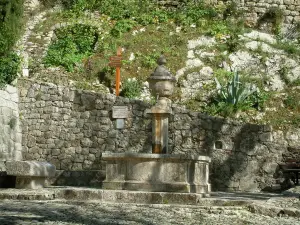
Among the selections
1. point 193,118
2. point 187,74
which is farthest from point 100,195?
point 187,74

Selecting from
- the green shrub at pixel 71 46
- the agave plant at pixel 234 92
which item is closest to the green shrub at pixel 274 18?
the agave plant at pixel 234 92

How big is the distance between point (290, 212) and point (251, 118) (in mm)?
7963

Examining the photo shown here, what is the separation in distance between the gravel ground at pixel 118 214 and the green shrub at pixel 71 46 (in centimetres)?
957

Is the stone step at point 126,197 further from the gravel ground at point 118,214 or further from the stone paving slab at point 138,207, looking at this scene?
the gravel ground at point 118,214

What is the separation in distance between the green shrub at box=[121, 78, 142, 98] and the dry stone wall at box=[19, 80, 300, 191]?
200cm

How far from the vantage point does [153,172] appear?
10305 millimetres

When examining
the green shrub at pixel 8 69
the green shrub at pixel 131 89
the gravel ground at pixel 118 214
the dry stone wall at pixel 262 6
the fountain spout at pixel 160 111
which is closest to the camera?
the gravel ground at pixel 118 214

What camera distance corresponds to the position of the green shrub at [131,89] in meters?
16.7

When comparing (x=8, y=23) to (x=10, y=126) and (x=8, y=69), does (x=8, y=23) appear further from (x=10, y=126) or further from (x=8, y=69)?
(x=10, y=126)

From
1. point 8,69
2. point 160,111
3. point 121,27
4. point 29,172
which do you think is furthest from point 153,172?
point 121,27

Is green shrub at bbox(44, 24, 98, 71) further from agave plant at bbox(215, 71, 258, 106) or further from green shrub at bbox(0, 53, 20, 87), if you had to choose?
agave plant at bbox(215, 71, 258, 106)

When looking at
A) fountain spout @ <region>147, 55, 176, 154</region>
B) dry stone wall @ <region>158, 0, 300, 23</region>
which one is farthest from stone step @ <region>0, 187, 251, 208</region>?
dry stone wall @ <region>158, 0, 300, 23</region>

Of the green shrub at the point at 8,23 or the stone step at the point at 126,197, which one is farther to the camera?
the green shrub at the point at 8,23

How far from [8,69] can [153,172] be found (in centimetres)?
621
